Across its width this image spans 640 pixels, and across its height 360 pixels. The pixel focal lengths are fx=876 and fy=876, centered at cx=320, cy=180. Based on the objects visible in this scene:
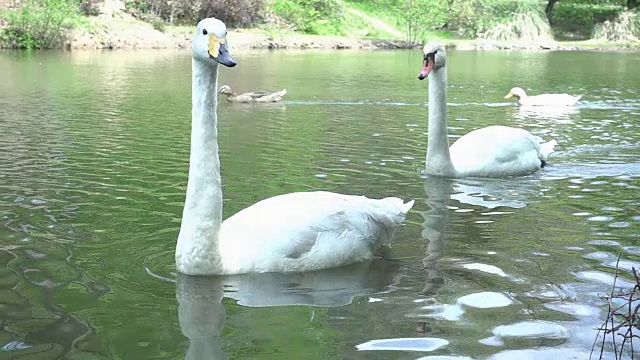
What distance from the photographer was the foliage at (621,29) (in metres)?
55.0

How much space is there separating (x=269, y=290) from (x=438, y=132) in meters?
4.78

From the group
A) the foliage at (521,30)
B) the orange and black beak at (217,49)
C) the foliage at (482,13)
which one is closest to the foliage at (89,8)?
the foliage at (482,13)

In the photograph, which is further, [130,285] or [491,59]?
[491,59]

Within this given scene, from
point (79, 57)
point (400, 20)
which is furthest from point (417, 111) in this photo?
point (400, 20)

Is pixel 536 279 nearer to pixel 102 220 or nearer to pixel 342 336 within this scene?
pixel 342 336

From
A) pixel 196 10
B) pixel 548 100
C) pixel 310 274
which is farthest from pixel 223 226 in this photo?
pixel 196 10

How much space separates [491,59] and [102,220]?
32779mm

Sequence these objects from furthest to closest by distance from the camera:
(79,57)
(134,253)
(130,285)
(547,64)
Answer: (547,64) < (79,57) < (134,253) < (130,285)

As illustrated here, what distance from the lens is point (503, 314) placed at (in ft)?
16.7

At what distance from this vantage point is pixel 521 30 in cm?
5375

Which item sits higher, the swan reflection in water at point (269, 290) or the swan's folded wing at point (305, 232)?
the swan's folded wing at point (305, 232)

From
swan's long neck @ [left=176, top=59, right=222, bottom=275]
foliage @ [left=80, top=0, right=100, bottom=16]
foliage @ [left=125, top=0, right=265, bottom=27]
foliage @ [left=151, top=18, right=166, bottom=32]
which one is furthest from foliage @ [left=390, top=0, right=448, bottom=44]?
swan's long neck @ [left=176, top=59, right=222, bottom=275]

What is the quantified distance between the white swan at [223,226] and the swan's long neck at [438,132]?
4.01m

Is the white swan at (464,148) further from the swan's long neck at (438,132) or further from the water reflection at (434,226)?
the water reflection at (434,226)
